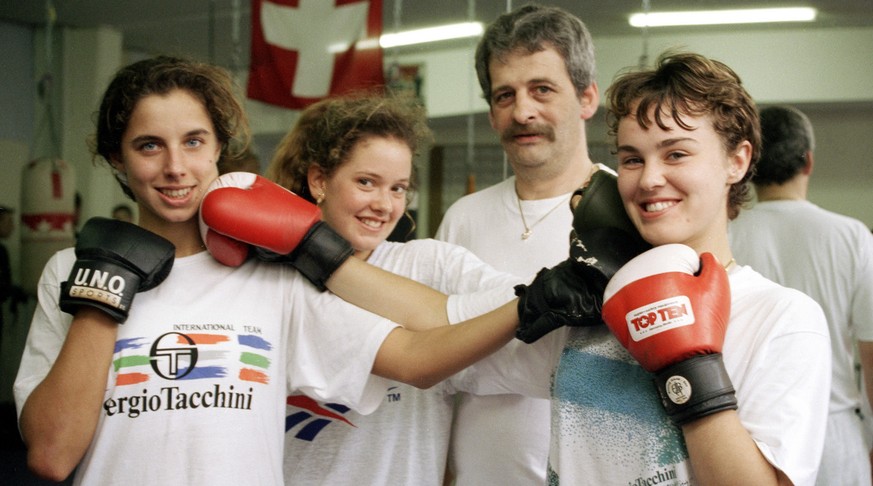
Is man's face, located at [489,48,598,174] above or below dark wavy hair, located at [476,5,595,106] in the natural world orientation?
below

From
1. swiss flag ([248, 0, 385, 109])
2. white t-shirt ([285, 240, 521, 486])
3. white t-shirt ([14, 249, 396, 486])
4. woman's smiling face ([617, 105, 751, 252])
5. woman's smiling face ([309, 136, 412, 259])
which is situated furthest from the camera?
swiss flag ([248, 0, 385, 109])

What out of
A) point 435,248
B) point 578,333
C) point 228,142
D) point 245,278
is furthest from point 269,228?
point 578,333

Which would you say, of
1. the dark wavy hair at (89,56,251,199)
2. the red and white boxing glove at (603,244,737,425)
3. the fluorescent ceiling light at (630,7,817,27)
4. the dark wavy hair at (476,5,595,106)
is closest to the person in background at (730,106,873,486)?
the dark wavy hair at (476,5,595,106)

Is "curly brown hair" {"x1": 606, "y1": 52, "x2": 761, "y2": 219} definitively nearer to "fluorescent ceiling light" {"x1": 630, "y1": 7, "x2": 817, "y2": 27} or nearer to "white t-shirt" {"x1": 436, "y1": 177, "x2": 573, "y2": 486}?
"white t-shirt" {"x1": 436, "y1": 177, "x2": 573, "y2": 486}

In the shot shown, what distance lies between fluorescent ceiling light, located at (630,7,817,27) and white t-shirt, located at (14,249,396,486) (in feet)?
12.8

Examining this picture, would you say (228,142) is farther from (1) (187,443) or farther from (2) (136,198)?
(1) (187,443)

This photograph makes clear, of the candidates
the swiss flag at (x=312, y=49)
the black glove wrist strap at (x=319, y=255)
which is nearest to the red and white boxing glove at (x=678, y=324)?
the black glove wrist strap at (x=319, y=255)

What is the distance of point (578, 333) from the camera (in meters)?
1.28

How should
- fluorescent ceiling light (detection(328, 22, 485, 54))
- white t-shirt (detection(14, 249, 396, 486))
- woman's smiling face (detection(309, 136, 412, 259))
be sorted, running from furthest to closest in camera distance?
fluorescent ceiling light (detection(328, 22, 485, 54)) → woman's smiling face (detection(309, 136, 412, 259)) → white t-shirt (detection(14, 249, 396, 486))

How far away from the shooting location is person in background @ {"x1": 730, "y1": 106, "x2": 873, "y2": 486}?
239 centimetres

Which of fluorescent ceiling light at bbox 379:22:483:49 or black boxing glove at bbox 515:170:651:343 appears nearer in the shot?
black boxing glove at bbox 515:170:651:343

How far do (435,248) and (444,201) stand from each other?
3683 mm

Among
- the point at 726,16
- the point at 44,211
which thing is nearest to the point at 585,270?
the point at 726,16

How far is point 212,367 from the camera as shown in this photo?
1.30 m
